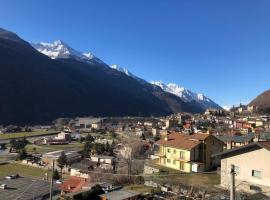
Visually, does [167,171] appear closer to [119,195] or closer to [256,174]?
[119,195]

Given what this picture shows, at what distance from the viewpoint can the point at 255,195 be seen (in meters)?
26.6

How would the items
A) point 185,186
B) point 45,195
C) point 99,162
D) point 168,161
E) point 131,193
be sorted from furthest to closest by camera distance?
point 99,162 → point 168,161 → point 45,195 → point 185,186 → point 131,193

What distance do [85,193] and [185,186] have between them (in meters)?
9.08

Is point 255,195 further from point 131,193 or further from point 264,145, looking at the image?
point 131,193

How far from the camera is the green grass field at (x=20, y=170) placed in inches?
2633

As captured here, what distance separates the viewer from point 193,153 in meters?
43.7

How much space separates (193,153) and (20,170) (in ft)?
132

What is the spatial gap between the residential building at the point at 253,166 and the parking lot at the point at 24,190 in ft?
75.4

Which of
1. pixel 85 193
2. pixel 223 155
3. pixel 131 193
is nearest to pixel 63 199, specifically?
pixel 85 193

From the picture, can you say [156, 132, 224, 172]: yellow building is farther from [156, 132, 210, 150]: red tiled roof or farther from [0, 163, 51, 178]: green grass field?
[0, 163, 51, 178]: green grass field

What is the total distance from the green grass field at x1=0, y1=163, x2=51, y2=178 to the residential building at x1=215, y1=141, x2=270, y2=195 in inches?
1700

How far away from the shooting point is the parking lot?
42.4 meters

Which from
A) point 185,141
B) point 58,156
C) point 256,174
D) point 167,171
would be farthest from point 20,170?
point 256,174

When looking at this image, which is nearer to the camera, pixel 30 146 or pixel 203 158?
pixel 203 158
